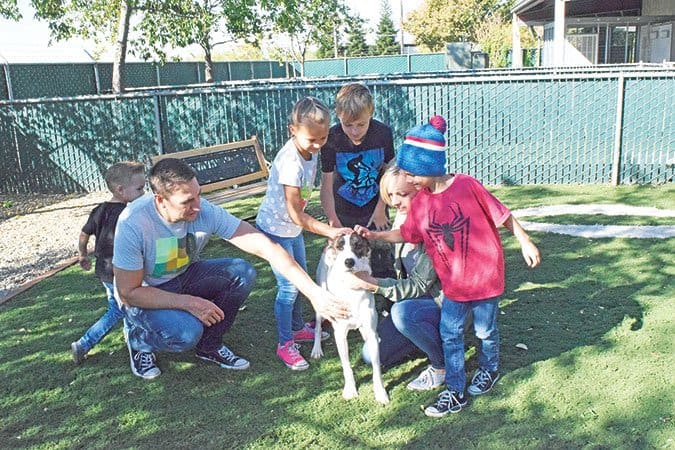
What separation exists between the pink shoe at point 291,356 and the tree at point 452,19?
5406 cm

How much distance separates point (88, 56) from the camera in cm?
2291

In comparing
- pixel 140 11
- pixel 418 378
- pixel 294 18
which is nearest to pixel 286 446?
pixel 418 378

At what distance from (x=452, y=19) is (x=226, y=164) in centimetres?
5069

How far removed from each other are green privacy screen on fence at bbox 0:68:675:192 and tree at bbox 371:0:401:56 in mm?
61629

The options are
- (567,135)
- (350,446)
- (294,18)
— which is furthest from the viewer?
(294,18)

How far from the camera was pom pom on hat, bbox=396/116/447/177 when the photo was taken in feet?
10.6

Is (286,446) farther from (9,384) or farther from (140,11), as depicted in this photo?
(140,11)

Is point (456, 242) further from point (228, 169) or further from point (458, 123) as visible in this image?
point (458, 123)

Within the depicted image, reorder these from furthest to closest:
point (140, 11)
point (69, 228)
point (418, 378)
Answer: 1. point (140, 11)
2. point (69, 228)
3. point (418, 378)

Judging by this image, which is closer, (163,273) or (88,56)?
(163,273)

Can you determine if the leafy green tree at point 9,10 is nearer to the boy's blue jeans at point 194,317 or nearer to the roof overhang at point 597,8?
the boy's blue jeans at point 194,317

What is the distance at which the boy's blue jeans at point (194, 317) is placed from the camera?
3.76 meters

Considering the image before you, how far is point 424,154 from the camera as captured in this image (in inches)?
127

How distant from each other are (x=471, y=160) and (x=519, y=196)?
45.2 inches
